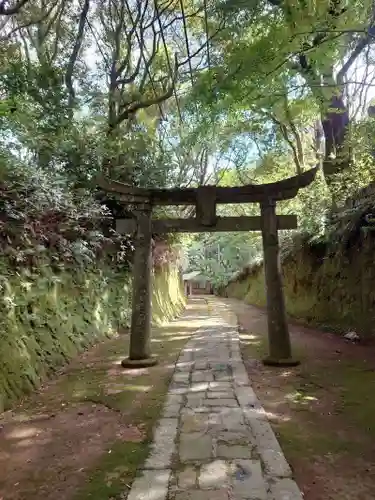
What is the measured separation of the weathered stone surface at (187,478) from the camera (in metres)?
2.58

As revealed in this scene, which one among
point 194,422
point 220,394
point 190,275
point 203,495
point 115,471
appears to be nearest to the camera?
point 203,495

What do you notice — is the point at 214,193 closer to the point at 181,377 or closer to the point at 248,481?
the point at 181,377

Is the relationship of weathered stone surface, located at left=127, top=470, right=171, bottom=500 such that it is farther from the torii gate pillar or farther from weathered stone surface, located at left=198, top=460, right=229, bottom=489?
the torii gate pillar

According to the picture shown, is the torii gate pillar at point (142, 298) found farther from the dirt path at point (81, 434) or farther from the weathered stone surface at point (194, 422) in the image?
the weathered stone surface at point (194, 422)

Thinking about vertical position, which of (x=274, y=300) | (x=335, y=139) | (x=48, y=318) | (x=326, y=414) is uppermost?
(x=335, y=139)

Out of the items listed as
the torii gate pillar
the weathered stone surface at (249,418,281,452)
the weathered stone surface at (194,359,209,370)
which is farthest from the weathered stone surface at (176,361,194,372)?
the weathered stone surface at (249,418,281,452)

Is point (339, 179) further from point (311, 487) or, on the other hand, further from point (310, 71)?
point (311, 487)

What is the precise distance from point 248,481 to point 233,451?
0.47 m

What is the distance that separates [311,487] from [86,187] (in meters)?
7.53

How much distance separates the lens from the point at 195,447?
3.17 m

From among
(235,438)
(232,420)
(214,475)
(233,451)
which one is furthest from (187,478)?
(232,420)

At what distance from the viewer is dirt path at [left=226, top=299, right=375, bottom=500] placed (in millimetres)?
2707

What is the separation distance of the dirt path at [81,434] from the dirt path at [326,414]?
130 centimetres

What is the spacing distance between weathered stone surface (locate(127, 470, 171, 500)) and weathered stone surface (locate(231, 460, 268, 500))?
0.48 m
